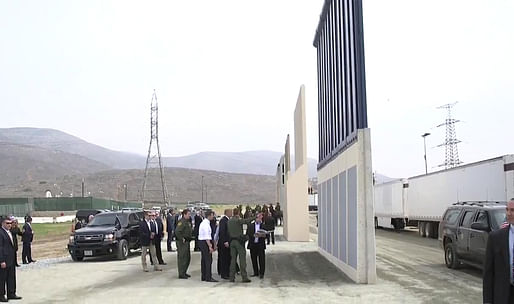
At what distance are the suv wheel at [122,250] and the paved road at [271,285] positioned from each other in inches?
59.1

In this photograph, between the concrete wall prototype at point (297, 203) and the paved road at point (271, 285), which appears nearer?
the paved road at point (271, 285)

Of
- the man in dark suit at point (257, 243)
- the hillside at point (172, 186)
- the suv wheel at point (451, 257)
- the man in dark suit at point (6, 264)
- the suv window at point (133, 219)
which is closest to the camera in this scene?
the man in dark suit at point (6, 264)

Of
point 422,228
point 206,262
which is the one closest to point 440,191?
point 422,228

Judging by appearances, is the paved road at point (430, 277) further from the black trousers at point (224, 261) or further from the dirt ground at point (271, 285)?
the black trousers at point (224, 261)

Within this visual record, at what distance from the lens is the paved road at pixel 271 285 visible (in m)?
12.7

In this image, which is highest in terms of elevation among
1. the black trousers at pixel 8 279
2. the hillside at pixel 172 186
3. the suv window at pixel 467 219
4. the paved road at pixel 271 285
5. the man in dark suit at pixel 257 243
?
the hillside at pixel 172 186

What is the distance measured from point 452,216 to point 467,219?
1267 millimetres

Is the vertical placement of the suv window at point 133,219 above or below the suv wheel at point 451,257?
above

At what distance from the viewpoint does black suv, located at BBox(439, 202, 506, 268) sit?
14883mm

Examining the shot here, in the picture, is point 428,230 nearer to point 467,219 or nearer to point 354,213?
point 467,219

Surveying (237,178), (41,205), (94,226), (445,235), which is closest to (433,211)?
(445,235)

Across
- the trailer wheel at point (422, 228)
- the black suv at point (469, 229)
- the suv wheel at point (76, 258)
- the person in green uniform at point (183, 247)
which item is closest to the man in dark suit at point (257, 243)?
the person in green uniform at point (183, 247)

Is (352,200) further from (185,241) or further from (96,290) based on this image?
(96,290)

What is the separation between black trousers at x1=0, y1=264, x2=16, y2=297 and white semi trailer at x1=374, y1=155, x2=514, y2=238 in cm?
1695
